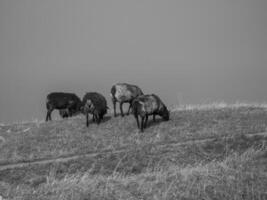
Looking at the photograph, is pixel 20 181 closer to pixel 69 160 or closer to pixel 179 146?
pixel 69 160

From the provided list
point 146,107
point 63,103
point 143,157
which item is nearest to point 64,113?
point 63,103

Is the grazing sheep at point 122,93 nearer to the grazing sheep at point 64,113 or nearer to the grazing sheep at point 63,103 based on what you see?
the grazing sheep at point 63,103

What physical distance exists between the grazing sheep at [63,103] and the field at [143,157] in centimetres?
280

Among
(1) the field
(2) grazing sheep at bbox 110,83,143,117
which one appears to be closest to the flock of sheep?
(2) grazing sheep at bbox 110,83,143,117

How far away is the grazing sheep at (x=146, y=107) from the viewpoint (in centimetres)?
1844

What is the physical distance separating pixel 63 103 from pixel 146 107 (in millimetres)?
8494

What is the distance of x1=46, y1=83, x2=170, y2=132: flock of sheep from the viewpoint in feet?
61.0

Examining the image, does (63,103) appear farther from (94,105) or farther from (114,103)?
(94,105)

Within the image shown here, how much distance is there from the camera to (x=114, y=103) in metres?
22.5

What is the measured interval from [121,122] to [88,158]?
5971mm

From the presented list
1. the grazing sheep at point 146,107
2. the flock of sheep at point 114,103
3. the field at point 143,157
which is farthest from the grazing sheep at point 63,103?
the grazing sheep at point 146,107

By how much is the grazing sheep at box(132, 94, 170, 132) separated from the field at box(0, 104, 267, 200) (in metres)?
0.49

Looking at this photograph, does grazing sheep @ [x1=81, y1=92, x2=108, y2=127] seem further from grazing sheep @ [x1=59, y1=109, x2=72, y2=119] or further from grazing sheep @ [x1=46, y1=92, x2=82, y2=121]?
grazing sheep @ [x1=59, y1=109, x2=72, y2=119]

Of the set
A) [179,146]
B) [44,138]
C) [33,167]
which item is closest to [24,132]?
[44,138]
